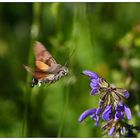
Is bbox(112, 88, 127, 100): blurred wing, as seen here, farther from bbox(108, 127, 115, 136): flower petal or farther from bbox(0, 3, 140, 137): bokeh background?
bbox(0, 3, 140, 137): bokeh background

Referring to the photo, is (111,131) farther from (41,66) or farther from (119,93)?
(41,66)

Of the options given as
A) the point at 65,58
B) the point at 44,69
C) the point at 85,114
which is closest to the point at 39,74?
the point at 44,69

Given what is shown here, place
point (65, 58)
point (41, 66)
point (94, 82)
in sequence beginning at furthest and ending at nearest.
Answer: point (65, 58)
point (41, 66)
point (94, 82)

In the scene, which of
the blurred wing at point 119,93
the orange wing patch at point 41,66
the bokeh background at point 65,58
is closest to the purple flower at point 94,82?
the blurred wing at point 119,93

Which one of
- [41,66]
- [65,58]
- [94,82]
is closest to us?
[94,82]

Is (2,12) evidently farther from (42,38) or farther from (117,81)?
(117,81)

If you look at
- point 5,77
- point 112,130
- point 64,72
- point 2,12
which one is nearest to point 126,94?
point 112,130
